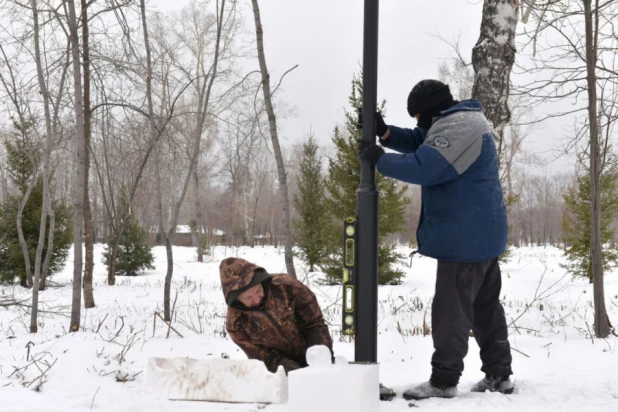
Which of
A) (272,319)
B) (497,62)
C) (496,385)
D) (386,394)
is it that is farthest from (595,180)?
(272,319)

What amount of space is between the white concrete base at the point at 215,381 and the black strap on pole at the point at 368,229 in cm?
44

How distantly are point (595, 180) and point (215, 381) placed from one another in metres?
5.26

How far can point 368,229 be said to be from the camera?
6.52 feet

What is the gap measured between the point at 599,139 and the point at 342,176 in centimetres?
638

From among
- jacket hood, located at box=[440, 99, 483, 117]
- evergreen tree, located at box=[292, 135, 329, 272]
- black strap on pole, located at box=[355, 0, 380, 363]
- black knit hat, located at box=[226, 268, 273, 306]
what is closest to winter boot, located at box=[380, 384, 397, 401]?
→ black strap on pole, located at box=[355, 0, 380, 363]

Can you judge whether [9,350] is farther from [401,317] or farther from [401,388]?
[401,317]

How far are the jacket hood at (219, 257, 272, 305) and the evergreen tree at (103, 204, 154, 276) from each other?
47.6 ft

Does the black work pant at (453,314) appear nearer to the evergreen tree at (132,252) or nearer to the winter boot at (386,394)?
the winter boot at (386,394)

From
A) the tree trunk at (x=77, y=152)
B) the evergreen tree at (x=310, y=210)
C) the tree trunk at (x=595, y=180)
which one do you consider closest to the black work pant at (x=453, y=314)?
the tree trunk at (x=595, y=180)

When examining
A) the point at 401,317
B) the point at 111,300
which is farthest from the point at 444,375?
the point at 111,300

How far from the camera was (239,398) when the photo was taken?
2.31 meters

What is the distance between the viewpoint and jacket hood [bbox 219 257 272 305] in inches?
116

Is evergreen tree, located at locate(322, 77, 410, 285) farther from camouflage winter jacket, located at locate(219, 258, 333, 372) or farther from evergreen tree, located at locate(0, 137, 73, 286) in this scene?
camouflage winter jacket, located at locate(219, 258, 333, 372)

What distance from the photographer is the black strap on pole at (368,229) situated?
1.95 metres
